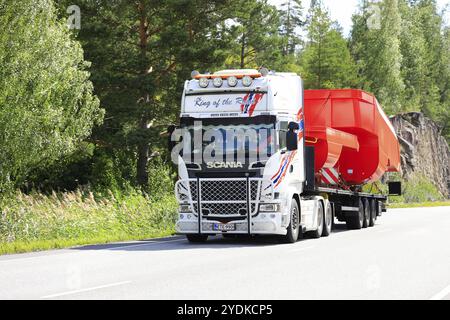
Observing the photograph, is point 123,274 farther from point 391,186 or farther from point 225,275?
point 391,186

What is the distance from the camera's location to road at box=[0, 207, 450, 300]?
374 inches

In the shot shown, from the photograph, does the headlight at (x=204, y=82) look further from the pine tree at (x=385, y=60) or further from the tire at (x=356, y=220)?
the pine tree at (x=385, y=60)

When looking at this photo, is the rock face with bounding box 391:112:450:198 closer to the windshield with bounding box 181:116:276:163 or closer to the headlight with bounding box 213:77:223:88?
the headlight with bounding box 213:77:223:88

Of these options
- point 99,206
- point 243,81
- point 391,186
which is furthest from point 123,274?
point 391,186

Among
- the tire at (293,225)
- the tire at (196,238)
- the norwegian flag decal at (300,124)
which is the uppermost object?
the norwegian flag decal at (300,124)

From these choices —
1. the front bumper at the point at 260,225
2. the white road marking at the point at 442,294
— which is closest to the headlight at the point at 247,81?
the front bumper at the point at 260,225

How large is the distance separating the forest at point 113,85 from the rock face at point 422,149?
6902 mm

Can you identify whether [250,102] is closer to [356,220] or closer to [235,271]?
[235,271]

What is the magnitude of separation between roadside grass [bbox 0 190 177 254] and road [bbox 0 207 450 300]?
1.67 m

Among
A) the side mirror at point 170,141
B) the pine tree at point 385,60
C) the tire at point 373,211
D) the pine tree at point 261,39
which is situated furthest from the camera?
the pine tree at point 385,60

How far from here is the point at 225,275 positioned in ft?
37.3

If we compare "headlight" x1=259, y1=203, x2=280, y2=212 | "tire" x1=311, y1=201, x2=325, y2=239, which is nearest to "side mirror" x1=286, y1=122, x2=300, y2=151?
"headlight" x1=259, y1=203, x2=280, y2=212

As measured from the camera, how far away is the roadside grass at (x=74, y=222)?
19.0 meters
